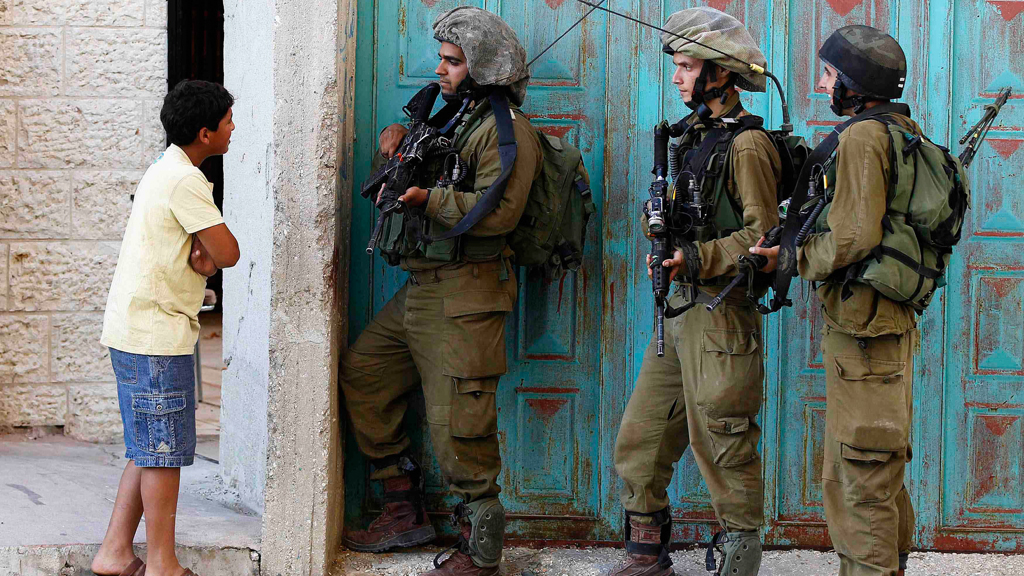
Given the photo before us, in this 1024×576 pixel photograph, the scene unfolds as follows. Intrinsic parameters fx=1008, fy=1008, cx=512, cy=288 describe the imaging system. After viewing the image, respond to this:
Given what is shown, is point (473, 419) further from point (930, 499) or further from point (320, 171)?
point (930, 499)

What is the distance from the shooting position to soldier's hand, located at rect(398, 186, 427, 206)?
3.64 metres

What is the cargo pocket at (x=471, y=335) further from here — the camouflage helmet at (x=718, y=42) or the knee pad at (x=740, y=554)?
the camouflage helmet at (x=718, y=42)

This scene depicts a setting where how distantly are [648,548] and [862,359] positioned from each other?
3.81 ft

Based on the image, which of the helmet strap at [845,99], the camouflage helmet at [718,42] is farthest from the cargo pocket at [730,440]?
the camouflage helmet at [718,42]

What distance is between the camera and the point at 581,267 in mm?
4387

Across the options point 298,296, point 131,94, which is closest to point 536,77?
point 298,296

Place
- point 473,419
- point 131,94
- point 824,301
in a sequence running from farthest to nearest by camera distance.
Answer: point 131,94 < point 473,419 < point 824,301

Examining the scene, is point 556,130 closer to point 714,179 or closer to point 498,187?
point 498,187

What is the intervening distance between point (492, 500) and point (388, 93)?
178 centimetres

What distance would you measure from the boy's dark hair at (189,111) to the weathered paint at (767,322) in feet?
3.07

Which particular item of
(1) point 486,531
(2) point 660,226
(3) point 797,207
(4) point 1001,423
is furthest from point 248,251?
(4) point 1001,423

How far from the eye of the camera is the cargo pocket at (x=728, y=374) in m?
3.54

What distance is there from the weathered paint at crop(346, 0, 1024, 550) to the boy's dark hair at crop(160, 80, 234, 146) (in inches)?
36.9

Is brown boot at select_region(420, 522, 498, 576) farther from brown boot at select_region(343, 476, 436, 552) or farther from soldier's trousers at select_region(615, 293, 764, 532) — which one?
soldier's trousers at select_region(615, 293, 764, 532)
